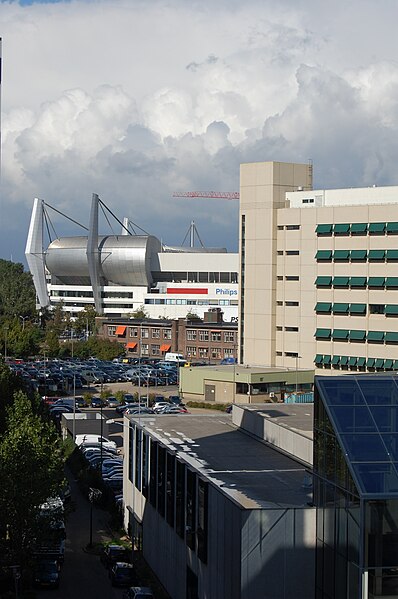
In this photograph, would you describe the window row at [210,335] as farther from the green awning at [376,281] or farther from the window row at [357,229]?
the green awning at [376,281]

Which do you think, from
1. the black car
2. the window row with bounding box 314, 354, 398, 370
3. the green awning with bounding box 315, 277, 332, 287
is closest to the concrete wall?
the black car

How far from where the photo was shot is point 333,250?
246ft

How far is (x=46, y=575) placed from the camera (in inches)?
1297

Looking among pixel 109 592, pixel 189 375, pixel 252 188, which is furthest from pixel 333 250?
pixel 109 592

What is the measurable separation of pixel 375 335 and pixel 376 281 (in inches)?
148

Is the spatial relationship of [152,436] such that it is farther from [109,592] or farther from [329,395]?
[329,395]

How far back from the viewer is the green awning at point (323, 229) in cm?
7492

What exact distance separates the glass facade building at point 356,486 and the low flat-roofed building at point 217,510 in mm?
1035

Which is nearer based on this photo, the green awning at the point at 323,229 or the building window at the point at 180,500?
the building window at the point at 180,500

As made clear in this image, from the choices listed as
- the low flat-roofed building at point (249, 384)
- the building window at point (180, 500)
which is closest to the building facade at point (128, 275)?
the low flat-roofed building at point (249, 384)

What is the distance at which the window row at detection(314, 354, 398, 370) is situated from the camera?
239 feet

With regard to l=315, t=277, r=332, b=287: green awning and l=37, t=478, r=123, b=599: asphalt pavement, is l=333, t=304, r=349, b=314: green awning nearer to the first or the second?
l=315, t=277, r=332, b=287: green awning

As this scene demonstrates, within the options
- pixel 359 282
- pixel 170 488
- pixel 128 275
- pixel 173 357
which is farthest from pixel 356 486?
pixel 128 275

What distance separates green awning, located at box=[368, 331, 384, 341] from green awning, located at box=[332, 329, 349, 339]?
1.90 meters
